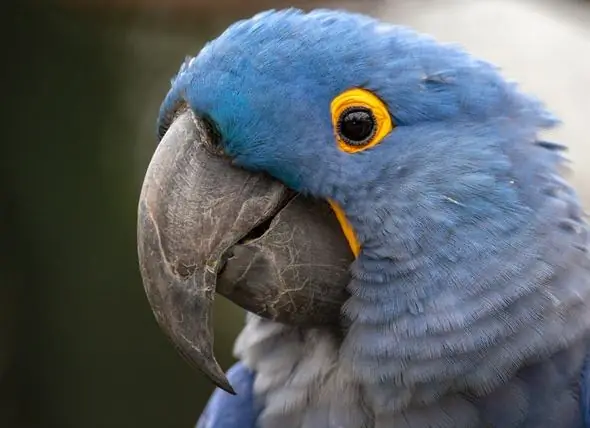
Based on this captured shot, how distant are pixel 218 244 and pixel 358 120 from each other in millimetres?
285

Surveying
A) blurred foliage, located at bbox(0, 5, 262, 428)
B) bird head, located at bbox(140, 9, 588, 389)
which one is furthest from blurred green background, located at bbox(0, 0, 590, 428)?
bird head, located at bbox(140, 9, 588, 389)

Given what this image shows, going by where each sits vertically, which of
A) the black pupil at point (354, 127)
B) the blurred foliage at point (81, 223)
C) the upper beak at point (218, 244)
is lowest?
the blurred foliage at point (81, 223)

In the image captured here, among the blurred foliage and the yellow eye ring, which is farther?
the blurred foliage

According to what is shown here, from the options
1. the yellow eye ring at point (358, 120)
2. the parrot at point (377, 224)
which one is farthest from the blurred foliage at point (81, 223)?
the yellow eye ring at point (358, 120)

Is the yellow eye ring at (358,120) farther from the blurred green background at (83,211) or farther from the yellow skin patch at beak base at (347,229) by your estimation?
the blurred green background at (83,211)

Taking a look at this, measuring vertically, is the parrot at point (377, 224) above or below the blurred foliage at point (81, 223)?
above

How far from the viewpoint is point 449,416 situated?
1.18 m

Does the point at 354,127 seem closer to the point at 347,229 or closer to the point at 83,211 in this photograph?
the point at 347,229

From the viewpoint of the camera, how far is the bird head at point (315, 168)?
115 cm

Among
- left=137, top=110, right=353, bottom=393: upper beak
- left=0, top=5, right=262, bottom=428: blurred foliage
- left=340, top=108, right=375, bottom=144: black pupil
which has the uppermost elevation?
left=340, top=108, right=375, bottom=144: black pupil

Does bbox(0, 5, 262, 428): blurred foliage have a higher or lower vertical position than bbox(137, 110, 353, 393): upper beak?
lower

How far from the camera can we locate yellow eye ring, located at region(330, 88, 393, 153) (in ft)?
3.85

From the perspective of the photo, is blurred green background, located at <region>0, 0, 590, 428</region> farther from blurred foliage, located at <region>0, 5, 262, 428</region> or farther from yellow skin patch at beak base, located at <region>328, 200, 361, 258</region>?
yellow skin patch at beak base, located at <region>328, 200, 361, 258</region>

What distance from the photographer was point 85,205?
368 centimetres
